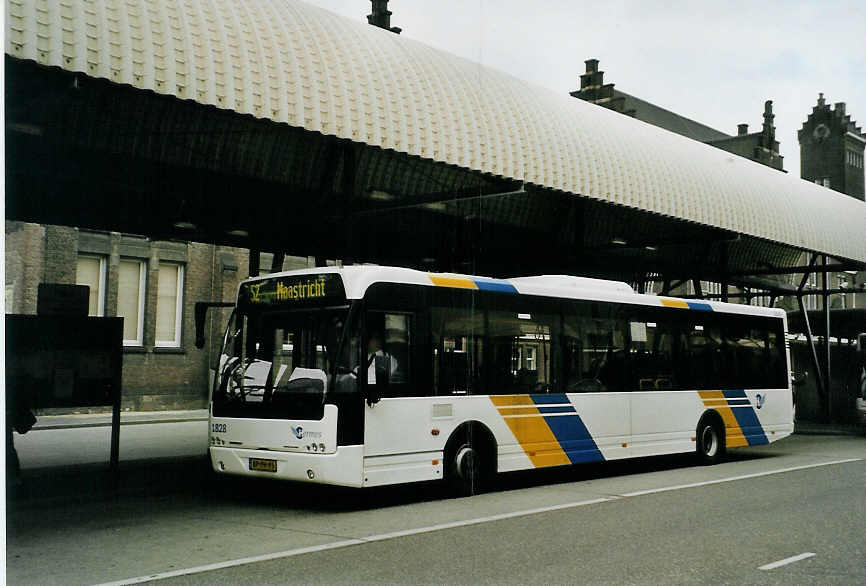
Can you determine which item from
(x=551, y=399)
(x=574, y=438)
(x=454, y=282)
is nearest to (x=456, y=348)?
(x=454, y=282)

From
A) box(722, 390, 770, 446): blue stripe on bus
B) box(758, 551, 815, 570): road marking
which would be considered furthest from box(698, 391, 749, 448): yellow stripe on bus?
box(758, 551, 815, 570): road marking

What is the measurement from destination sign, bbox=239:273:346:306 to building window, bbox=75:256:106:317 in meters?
19.5

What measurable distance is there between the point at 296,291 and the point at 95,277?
20.7 metres

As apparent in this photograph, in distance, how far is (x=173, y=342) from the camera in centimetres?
3238

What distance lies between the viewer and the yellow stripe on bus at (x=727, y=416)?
17.3 m

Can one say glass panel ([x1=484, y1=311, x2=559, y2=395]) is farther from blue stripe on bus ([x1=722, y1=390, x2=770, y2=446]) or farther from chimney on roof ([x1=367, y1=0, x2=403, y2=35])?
chimney on roof ([x1=367, y1=0, x2=403, y2=35])

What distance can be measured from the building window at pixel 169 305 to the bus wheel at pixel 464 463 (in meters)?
21.3

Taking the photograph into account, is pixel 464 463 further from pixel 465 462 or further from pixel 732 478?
pixel 732 478

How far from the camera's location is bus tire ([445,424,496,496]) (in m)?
12.5

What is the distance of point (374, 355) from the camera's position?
11.6 metres

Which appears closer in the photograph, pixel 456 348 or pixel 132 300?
pixel 456 348

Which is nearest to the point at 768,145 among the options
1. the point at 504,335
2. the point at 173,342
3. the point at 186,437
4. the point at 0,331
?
the point at 173,342

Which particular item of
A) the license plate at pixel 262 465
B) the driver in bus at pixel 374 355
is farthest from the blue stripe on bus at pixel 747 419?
the license plate at pixel 262 465

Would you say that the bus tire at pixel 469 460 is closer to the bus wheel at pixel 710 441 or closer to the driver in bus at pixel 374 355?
the driver in bus at pixel 374 355
